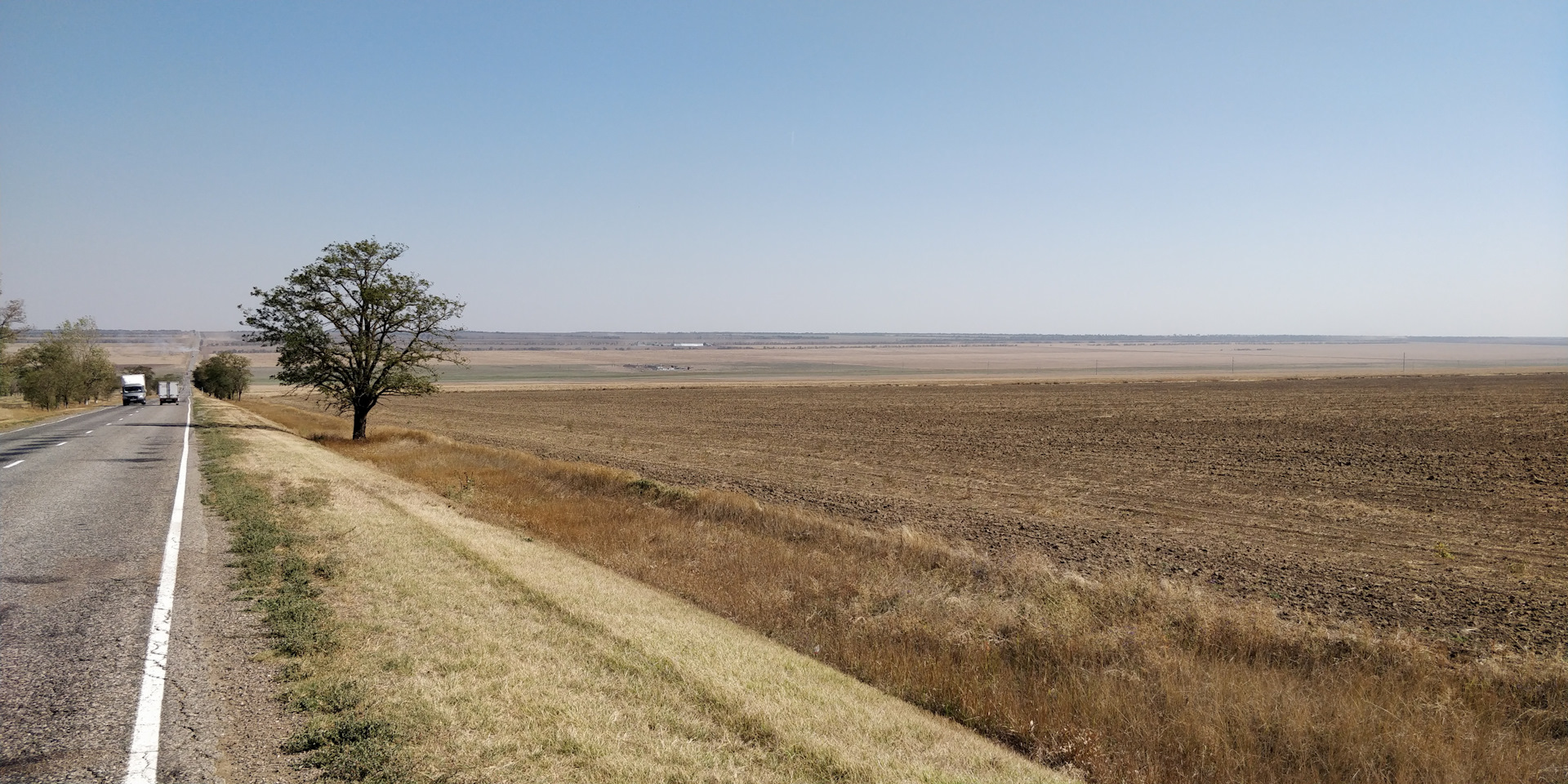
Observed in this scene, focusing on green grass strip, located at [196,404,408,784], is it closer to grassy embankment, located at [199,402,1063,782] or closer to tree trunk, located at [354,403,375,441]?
grassy embankment, located at [199,402,1063,782]

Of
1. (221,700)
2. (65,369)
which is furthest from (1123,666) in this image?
(65,369)

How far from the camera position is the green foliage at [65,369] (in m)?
77.2

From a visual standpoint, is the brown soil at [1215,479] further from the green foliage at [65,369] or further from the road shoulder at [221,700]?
the green foliage at [65,369]

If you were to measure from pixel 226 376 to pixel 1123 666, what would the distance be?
Answer: 370 feet

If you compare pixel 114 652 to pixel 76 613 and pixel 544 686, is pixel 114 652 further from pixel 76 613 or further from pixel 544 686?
pixel 544 686

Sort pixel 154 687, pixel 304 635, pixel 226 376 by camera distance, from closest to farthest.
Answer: pixel 154 687 → pixel 304 635 → pixel 226 376

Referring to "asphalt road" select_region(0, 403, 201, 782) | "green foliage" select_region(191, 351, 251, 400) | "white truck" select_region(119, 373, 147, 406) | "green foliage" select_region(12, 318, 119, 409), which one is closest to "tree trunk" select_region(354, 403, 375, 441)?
"asphalt road" select_region(0, 403, 201, 782)

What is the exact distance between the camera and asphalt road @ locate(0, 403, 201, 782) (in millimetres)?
5254

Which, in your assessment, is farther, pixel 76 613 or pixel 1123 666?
pixel 1123 666

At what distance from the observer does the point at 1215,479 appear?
2520cm

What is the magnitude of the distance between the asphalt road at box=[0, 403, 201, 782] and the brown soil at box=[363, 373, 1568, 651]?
12600mm

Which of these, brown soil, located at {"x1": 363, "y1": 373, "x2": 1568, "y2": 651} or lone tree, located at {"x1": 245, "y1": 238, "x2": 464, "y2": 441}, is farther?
lone tree, located at {"x1": 245, "y1": 238, "x2": 464, "y2": 441}

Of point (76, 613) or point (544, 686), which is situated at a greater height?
point (76, 613)

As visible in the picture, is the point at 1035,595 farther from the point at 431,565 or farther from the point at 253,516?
the point at 253,516
